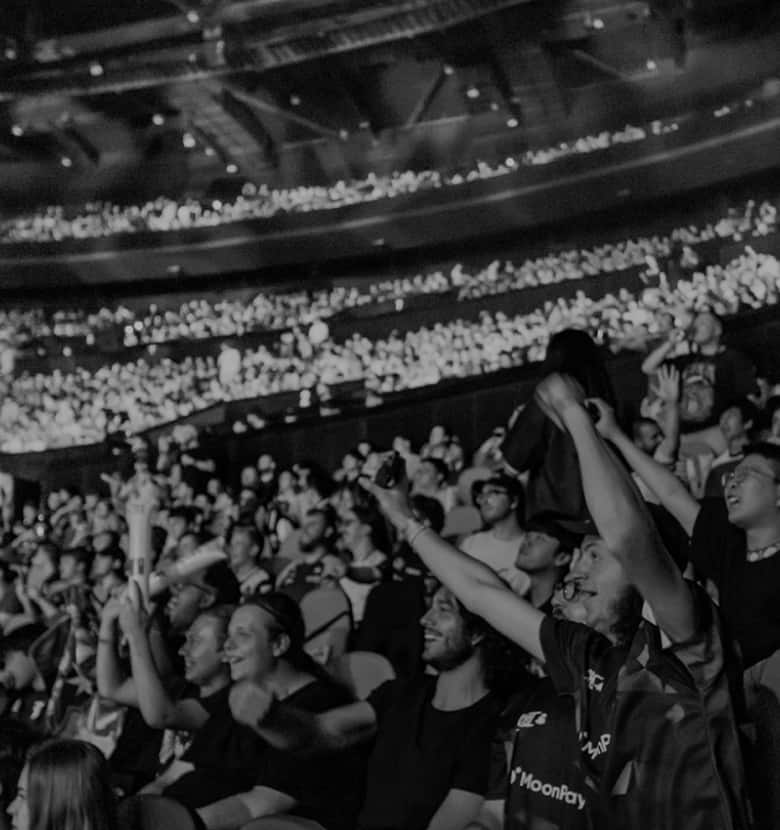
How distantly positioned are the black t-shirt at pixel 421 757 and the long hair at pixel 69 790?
1132mm

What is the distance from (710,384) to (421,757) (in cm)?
294

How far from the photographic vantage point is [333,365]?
56.6ft

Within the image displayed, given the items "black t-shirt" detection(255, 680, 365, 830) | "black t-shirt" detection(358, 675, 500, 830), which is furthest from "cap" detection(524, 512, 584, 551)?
"black t-shirt" detection(255, 680, 365, 830)

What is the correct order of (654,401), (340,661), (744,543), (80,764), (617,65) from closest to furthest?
(80,764)
(744,543)
(340,661)
(654,401)
(617,65)

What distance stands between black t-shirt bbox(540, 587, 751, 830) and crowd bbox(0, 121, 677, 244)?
15.9 metres

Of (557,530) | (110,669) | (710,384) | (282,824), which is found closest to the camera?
(282,824)

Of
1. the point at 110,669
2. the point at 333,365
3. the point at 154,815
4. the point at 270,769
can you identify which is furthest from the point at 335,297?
the point at 154,815

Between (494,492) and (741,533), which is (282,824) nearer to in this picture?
(741,533)

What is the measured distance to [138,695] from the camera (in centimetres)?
500

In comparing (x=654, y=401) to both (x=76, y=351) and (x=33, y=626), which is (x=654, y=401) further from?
(x=76, y=351)

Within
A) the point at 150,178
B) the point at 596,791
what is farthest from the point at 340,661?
the point at 150,178

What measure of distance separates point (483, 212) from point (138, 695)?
14742 mm

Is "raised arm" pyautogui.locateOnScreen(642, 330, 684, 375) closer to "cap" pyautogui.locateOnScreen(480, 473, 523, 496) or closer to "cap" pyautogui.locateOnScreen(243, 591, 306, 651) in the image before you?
"cap" pyautogui.locateOnScreen(480, 473, 523, 496)

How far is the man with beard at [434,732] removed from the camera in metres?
4.02
